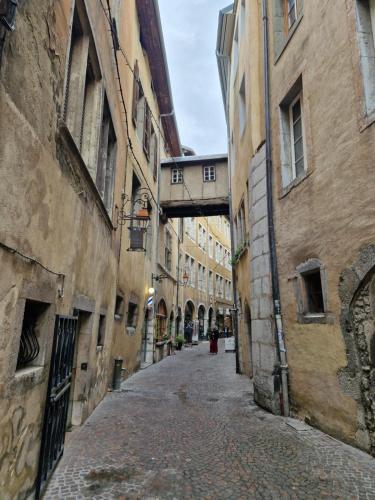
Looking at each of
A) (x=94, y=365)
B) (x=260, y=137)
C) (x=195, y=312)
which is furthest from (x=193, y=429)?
(x=195, y=312)

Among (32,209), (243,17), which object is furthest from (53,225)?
(243,17)

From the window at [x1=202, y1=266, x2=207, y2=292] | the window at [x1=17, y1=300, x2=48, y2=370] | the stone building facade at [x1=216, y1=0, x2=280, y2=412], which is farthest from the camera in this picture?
the window at [x1=202, y1=266, x2=207, y2=292]

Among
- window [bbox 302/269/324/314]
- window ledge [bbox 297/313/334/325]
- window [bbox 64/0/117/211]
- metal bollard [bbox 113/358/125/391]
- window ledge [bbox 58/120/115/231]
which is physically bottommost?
metal bollard [bbox 113/358/125/391]

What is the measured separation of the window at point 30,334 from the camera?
3.02 metres

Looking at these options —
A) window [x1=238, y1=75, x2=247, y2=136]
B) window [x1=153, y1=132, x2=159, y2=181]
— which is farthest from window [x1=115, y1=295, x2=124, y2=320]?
window [x1=153, y1=132, x2=159, y2=181]

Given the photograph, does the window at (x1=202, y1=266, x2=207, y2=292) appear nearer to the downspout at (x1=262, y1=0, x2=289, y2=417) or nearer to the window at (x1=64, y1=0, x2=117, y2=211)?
the window at (x1=64, y1=0, x2=117, y2=211)

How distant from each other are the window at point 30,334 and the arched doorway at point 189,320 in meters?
19.6

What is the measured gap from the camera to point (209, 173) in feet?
54.1

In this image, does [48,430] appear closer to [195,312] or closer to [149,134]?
[149,134]

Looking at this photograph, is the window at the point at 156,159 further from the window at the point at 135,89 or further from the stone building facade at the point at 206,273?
the stone building facade at the point at 206,273

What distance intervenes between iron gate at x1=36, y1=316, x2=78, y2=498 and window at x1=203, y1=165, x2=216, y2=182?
519 inches

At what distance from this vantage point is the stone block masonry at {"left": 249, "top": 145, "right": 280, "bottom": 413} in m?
6.01

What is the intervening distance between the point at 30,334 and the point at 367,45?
16.1ft

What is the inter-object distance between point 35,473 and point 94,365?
10.0 ft
